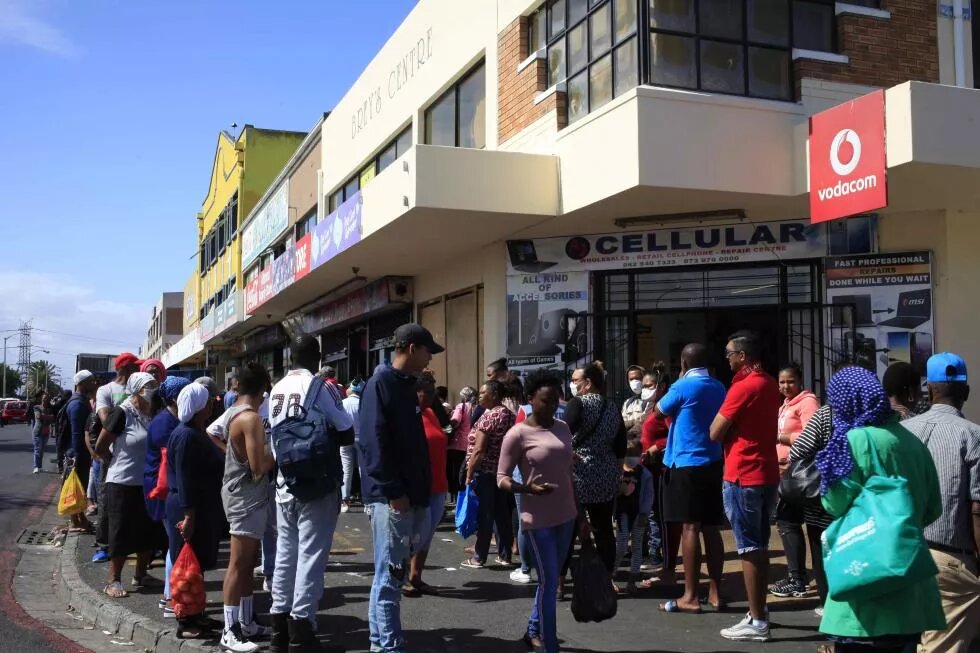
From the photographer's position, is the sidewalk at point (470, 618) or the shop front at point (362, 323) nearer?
the sidewalk at point (470, 618)

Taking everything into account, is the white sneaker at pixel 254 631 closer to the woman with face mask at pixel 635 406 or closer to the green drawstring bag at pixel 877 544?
the woman with face mask at pixel 635 406

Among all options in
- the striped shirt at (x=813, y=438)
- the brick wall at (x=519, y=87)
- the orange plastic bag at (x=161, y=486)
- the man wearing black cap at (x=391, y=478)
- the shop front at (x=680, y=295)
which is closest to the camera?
the striped shirt at (x=813, y=438)

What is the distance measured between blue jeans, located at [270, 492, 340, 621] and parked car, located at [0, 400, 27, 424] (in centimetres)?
5626

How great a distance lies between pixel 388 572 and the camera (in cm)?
535

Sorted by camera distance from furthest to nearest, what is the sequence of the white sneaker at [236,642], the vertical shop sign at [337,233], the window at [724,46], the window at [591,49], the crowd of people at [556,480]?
1. the vertical shop sign at [337,233]
2. the window at [591,49]
3. the window at [724,46]
4. the white sneaker at [236,642]
5. the crowd of people at [556,480]

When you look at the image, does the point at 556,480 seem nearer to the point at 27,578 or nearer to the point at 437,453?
the point at 437,453

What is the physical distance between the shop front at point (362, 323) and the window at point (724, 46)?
8745 millimetres

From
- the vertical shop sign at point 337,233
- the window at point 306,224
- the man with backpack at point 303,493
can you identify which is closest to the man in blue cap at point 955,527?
the man with backpack at point 303,493

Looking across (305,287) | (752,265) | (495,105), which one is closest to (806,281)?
(752,265)

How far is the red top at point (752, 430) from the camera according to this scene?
6.23 meters

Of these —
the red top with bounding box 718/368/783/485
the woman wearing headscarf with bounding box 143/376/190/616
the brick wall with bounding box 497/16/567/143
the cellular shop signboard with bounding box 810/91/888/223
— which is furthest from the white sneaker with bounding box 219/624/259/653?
the brick wall with bounding box 497/16/567/143

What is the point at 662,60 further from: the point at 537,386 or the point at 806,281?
the point at 537,386

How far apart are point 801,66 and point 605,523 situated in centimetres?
696

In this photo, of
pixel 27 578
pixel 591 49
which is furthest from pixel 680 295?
pixel 27 578
